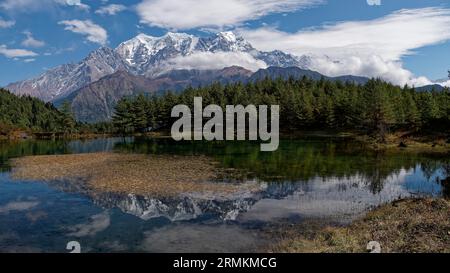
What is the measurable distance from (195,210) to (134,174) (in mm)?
22043

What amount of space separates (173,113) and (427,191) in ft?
524

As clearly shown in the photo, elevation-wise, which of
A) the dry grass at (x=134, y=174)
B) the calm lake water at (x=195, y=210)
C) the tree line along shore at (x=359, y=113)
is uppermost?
the tree line along shore at (x=359, y=113)

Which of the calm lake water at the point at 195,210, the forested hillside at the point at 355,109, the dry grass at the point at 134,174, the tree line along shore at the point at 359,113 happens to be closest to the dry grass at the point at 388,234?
the calm lake water at the point at 195,210

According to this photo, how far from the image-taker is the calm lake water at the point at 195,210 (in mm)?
27906

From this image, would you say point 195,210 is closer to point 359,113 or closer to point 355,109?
point 355,109

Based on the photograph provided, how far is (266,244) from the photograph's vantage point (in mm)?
26609

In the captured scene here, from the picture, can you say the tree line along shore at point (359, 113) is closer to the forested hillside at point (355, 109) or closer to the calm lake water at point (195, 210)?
the forested hillside at point (355, 109)

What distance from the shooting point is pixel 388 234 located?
26453 mm

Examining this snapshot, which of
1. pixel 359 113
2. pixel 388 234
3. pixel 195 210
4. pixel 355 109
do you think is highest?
pixel 355 109

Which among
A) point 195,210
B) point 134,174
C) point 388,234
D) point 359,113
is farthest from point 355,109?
point 388,234

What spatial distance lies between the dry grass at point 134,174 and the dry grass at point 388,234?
57.1 ft
